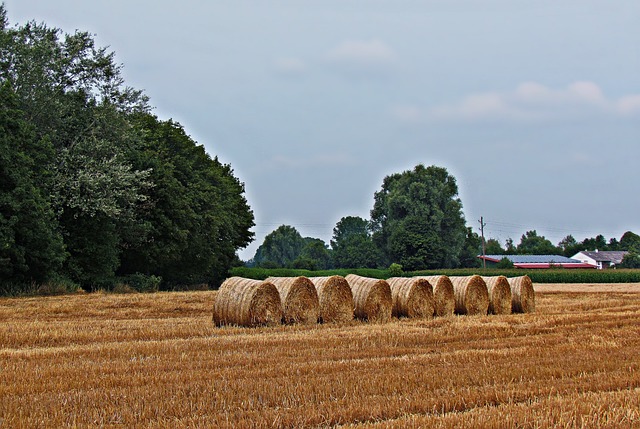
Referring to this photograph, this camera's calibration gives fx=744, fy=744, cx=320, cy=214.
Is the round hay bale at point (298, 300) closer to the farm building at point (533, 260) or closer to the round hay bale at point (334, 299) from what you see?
the round hay bale at point (334, 299)

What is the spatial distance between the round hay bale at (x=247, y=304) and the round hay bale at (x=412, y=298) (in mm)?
3401

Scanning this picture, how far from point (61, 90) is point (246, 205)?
3249cm

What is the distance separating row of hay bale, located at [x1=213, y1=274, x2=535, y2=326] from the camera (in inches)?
589

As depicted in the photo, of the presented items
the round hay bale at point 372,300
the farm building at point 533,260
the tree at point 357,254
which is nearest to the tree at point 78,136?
the round hay bale at point 372,300

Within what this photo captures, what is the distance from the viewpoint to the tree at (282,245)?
598 feet

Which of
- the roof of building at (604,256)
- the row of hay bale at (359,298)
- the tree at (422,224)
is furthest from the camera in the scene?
the roof of building at (604,256)

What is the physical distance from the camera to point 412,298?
687 inches

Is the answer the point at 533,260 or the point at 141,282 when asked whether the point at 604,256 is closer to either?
the point at 533,260

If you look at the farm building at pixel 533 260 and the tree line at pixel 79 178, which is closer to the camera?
the tree line at pixel 79 178

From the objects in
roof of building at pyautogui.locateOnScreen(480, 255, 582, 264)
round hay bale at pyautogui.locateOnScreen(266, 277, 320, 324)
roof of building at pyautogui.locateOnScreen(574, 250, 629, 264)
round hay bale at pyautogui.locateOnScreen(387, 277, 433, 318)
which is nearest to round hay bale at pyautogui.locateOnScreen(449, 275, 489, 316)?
round hay bale at pyautogui.locateOnScreen(387, 277, 433, 318)

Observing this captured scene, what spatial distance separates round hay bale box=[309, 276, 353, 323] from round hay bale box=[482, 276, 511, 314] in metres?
4.84

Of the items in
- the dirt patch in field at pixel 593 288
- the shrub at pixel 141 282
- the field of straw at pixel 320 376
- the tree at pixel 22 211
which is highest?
the tree at pixel 22 211

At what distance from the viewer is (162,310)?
19.8 meters

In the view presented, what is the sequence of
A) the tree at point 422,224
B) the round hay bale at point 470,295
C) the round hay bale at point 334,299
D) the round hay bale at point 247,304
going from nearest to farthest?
the round hay bale at point 247,304 < the round hay bale at point 334,299 < the round hay bale at point 470,295 < the tree at point 422,224
